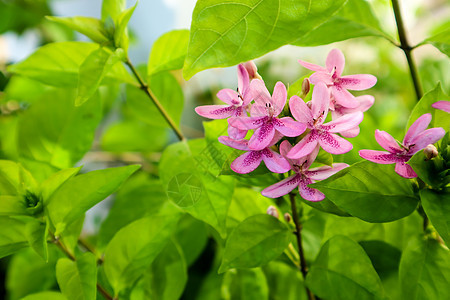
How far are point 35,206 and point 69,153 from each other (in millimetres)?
104

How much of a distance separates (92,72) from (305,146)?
0.18 metres

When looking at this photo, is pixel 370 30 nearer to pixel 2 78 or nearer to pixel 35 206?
pixel 35 206

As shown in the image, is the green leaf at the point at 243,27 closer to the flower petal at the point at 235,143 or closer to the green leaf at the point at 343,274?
the flower petal at the point at 235,143

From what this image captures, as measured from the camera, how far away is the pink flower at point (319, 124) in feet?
Result: 0.77

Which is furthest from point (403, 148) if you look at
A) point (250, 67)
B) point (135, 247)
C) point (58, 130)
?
point (58, 130)

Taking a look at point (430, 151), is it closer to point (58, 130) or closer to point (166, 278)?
point (166, 278)

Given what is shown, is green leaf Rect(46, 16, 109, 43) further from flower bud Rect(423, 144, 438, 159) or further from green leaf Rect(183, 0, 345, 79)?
flower bud Rect(423, 144, 438, 159)

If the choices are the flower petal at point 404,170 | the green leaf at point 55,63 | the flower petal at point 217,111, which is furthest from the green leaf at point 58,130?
the flower petal at point 404,170

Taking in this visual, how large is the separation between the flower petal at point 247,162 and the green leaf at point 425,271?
129 millimetres

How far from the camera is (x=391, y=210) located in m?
0.25

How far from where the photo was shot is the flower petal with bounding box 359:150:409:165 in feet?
0.80

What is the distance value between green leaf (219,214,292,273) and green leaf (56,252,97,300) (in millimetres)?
96

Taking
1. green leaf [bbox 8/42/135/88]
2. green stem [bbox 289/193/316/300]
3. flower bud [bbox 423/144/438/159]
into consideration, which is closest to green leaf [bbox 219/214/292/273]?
green stem [bbox 289/193/316/300]

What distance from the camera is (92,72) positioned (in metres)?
0.31
